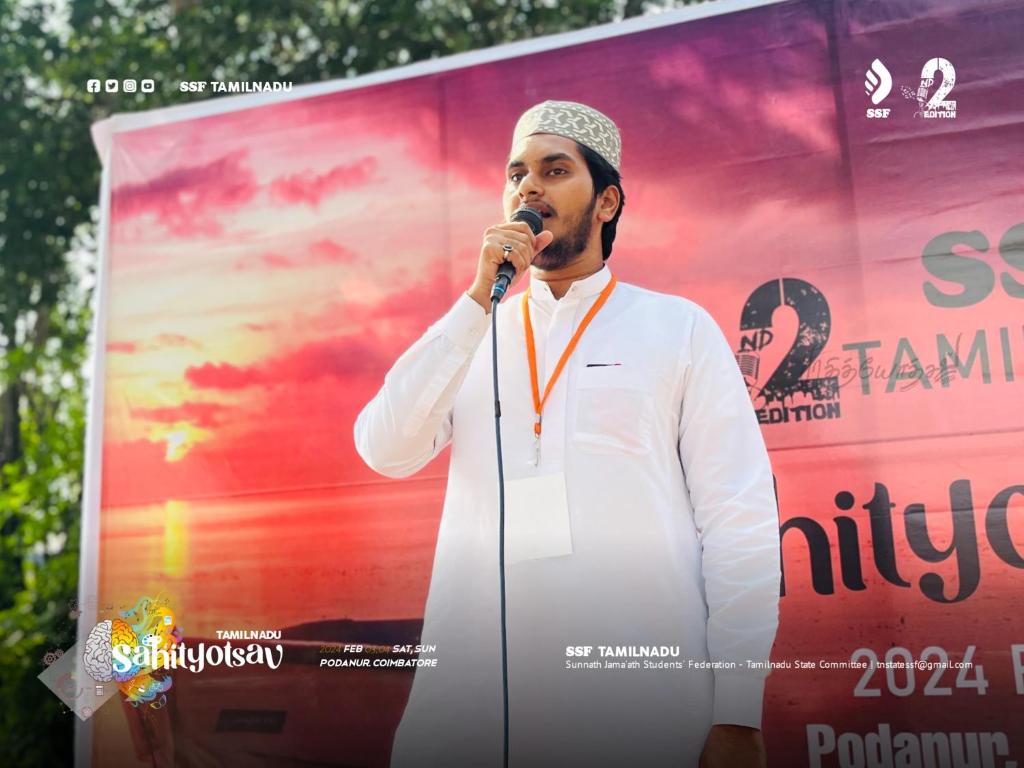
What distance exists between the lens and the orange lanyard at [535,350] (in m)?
2.10

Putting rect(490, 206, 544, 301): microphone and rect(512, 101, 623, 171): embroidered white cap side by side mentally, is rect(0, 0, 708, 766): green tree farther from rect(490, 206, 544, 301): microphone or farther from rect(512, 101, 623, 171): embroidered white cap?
rect(490, 206, 544, 301): microphone

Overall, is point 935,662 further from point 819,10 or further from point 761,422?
point 819,10

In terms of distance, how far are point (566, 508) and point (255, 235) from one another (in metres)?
1.33

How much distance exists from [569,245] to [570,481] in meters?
0.50

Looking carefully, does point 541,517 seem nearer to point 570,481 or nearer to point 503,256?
point 570,481

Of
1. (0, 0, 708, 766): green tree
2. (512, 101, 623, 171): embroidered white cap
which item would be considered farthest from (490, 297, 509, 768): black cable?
(0, 0, 708, 766): green tree

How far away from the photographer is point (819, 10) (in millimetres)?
2387

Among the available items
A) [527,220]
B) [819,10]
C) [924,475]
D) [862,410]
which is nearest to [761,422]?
[862,410]

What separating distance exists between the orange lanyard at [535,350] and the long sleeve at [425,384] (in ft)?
0.60

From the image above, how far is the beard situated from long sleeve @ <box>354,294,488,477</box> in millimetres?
269

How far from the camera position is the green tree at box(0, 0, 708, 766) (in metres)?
3.72

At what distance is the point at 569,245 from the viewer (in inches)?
84.4

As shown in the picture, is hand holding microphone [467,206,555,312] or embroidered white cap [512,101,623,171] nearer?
hand holding microphone [467,206,555,312]

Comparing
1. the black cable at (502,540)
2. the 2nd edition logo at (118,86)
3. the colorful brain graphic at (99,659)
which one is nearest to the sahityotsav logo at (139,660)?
the colorful brain graphic at (99,659)
